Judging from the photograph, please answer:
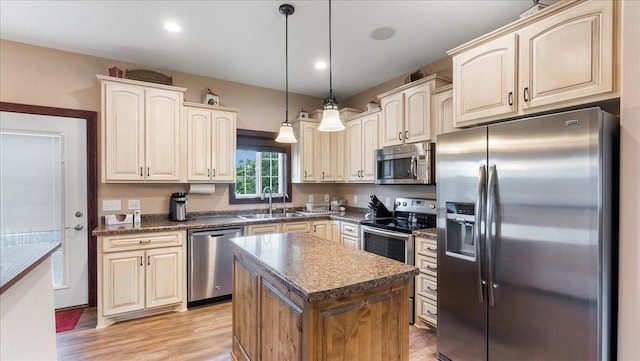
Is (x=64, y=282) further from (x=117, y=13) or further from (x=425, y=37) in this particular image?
(x=425, y=37)

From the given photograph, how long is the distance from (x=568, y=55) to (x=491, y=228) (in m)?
1.12

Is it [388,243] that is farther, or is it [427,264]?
[388,243]

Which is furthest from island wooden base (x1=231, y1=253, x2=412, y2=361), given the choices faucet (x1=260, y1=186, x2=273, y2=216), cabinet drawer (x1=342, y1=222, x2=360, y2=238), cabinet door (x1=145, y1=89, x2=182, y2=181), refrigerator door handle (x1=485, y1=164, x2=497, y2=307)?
faucet (x1=260, y1=186, x2=273, y2=216)

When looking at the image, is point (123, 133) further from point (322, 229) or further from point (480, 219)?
point (480, 219)

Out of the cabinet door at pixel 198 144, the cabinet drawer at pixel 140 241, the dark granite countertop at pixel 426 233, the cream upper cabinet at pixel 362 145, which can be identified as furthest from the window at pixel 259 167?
the dark granite countertop at pixel 426 233

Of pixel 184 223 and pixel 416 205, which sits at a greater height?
pixel 416 205

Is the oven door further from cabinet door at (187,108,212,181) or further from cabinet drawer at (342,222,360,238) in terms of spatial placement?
cabinet door at (187,108,212,181)

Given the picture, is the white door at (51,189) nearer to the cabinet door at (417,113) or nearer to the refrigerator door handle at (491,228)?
the cabinet door at (417,113)

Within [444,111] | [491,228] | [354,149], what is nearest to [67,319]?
[354,149]

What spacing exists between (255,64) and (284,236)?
Result: 2160 mm

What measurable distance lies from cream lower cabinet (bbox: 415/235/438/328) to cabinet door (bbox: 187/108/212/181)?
2499 mm

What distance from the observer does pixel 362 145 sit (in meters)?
4.02

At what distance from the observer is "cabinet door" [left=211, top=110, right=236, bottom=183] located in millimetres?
3711

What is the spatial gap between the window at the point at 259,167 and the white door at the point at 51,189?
166 cm
